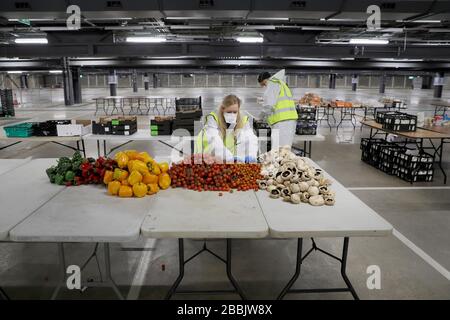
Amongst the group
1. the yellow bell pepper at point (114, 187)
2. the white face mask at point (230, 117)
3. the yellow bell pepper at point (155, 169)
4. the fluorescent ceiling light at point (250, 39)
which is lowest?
the yellow bell pepper at point (114, 187)

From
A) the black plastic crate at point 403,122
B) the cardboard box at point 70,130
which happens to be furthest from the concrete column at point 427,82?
the cardboard box at point 70,130

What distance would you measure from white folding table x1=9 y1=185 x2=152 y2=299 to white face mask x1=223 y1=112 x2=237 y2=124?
146 cm

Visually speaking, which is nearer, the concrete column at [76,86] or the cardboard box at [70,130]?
the cardboard box at [70,130]

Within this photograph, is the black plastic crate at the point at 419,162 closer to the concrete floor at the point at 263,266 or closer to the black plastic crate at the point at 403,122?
the black plastic crate at the point at 403,122

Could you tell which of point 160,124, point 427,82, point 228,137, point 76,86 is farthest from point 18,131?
point 427,82

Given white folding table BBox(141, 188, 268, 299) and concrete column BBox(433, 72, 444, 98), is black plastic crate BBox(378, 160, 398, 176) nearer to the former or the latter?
white folding table BBox(141, 188, 268, 299)

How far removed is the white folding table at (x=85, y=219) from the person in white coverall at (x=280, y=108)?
3.65 meters

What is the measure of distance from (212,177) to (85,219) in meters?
1.05

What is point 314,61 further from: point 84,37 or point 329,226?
point 329,226

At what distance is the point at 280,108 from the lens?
5.93 m

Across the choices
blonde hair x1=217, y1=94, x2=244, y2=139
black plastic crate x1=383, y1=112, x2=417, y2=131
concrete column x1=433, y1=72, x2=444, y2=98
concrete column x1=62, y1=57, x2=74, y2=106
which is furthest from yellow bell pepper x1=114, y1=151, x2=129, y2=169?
concrete column x1=433, y1=72, x2=444, y2=98

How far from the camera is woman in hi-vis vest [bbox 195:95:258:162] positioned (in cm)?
367

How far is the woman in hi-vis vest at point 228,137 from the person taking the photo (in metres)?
3.67

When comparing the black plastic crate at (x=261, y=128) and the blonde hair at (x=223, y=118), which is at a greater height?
the blonde hair at (x=223, y=118)
